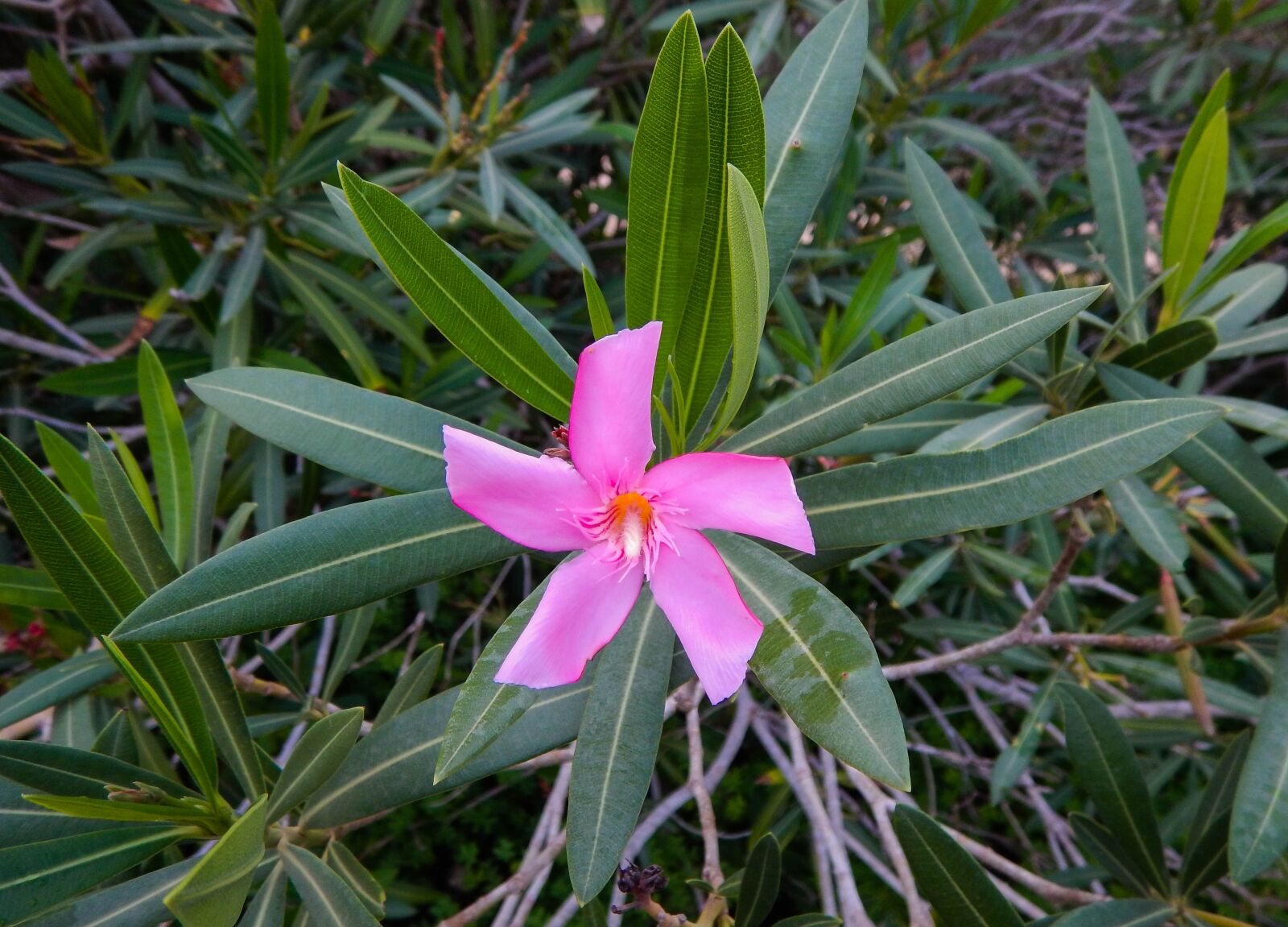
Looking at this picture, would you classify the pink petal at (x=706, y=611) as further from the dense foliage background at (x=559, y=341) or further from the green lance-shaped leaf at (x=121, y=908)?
the green lance-shaped leaf at (x=121, y=908)

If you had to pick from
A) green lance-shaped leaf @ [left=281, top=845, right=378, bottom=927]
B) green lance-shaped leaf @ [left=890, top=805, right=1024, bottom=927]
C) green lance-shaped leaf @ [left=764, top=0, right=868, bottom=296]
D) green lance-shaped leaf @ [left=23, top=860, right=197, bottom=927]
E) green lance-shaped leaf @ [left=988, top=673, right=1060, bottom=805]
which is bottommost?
green lance-shaped leaf @ [left=988, top=673, right=1060, bottom=805]

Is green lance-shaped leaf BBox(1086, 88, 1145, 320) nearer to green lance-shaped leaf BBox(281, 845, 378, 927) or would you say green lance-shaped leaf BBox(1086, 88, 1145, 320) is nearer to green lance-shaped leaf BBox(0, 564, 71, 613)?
green lance-shaped leaf BBox(281, 845, 378, 927)

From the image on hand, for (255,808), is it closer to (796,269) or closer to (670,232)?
(670,232)

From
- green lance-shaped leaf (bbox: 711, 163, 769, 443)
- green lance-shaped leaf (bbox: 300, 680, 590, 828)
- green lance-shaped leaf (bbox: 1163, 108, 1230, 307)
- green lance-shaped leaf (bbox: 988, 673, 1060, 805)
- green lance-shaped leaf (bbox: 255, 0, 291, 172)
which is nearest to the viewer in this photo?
green lance-shaped leaf (bbox: 711, 163, 769, 443)

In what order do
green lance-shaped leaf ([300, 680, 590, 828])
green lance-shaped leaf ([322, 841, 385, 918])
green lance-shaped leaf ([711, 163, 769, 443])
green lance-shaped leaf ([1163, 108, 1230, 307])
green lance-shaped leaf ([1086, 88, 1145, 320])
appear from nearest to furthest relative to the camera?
green lance-shaped leaf ([711, 163, 769, 443]) → green lance-shaped leaf ([300, 680, 590, 828]) → green lance-shaped leaf ([322, 841, 385, 918]) → green lance-shaped leaf ([1163, 108, 1230, 307]) → green lance-shaped leaf ([1086, 88, 1145, 320])

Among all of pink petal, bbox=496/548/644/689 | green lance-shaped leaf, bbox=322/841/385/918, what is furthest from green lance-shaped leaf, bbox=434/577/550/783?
green lance-shaped leaf, bbox=322/841/385/918

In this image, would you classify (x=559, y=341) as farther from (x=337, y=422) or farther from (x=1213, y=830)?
(x=1213, y=830)

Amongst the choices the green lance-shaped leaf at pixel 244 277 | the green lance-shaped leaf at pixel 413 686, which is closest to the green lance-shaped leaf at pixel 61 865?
the green lance-shaped leaf at pixel 413 686

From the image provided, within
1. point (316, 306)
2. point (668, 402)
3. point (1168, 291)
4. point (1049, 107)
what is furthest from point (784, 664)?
point (1049, 107)

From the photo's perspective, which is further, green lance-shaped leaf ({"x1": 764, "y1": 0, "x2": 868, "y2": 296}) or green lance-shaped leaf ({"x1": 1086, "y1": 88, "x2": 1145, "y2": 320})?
green lance-shaped leaf ({"x1": 1086, "y1": 88, "x2": 1145, "y2": 320})
